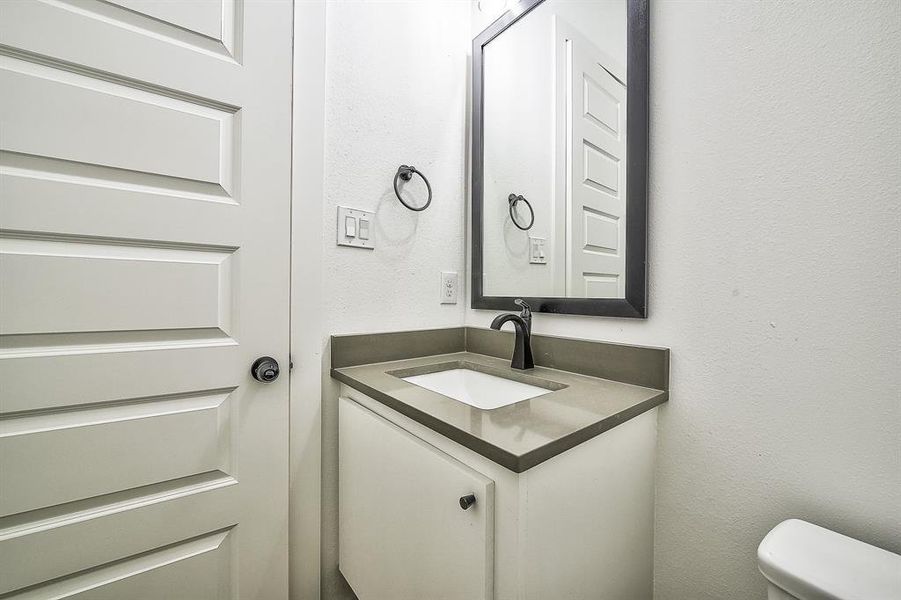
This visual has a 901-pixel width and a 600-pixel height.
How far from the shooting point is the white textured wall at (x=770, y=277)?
0.63m

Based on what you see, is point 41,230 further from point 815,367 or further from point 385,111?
point 815,367

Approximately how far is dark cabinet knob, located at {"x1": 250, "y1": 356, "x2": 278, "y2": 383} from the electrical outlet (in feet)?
2.04

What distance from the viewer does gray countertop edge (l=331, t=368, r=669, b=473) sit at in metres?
0.55

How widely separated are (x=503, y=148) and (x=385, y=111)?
1.39 feet

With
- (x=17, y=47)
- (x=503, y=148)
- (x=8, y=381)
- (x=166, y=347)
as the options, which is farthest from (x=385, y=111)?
(x=8, y=381)

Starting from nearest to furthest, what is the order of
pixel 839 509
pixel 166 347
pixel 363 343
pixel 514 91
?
pixel 839 509
pixel 166 347
pixel 363 343
pixel 514 91

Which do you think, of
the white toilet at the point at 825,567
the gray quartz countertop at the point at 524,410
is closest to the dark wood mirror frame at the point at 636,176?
the gray quartz countertop at the point at 524,410

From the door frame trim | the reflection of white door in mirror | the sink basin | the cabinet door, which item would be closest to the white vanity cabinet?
the cabinet door

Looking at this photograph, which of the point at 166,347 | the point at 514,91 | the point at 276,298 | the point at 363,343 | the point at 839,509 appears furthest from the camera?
the point at 514,91

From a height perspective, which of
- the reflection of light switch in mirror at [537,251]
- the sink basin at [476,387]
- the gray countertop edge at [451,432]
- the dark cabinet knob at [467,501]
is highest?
the reflection of light switch in mirror at [537,251]

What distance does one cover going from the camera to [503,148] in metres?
1.30

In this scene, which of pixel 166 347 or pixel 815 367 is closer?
pixel 815 367

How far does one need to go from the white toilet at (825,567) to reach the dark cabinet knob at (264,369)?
106 cm

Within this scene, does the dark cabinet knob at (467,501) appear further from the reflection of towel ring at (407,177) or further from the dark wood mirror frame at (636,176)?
the reflection of towel ring at (407,177)
